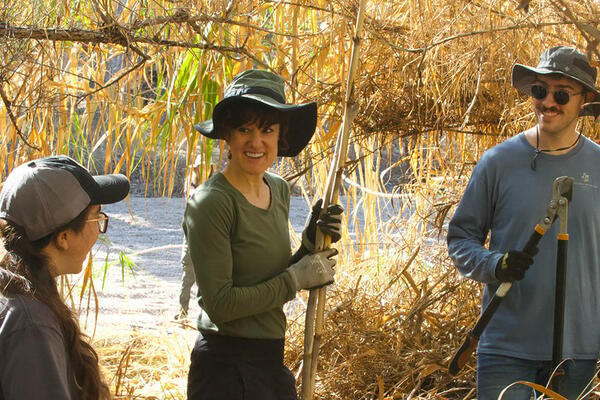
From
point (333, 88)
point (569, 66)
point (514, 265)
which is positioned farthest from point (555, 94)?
point (333, 88)

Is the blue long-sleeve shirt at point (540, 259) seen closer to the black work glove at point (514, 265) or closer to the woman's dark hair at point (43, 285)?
the black work glove at point (514, 265)

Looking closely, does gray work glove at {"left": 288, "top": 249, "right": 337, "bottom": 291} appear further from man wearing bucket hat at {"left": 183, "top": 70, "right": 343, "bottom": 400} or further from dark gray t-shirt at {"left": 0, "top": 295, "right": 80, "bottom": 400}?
dark gray t-shirt at {"left": 0, "top": 295, "right": 80, "bottom": 400}

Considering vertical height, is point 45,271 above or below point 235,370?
above

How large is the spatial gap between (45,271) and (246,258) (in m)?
0.62

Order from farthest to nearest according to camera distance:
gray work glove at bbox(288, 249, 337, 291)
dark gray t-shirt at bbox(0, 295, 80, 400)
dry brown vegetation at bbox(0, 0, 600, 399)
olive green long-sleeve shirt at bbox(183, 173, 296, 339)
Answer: dry brown vegetation at bbox(0, 0, 600, 399) < gray work glove at bbox(288, 249, 337, 291) < olive green long-sleeve shirt at bbox(183, 173, 296, 339) < dark gray t-shirt at bbox(0, 295, 80, 400)

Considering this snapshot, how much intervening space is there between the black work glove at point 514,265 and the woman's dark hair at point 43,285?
1029 mm

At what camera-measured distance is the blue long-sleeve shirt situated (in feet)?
6.45

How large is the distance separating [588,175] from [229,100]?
1.00 m

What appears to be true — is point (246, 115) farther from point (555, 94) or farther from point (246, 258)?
point (555, 94)

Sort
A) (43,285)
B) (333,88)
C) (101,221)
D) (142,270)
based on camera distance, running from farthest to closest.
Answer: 1. (142,270)
2. (333,88)
3. (101,221)
4. (43,285)

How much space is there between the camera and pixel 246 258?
1.90m

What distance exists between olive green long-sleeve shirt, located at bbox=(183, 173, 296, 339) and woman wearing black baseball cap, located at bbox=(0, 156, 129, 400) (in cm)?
32

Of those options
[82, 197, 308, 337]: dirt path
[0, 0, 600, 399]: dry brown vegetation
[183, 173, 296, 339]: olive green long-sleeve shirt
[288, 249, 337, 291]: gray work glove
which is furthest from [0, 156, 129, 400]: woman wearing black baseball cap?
[82, 197, 308, 337]: dirt path

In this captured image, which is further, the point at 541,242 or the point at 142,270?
the point at 142,270
